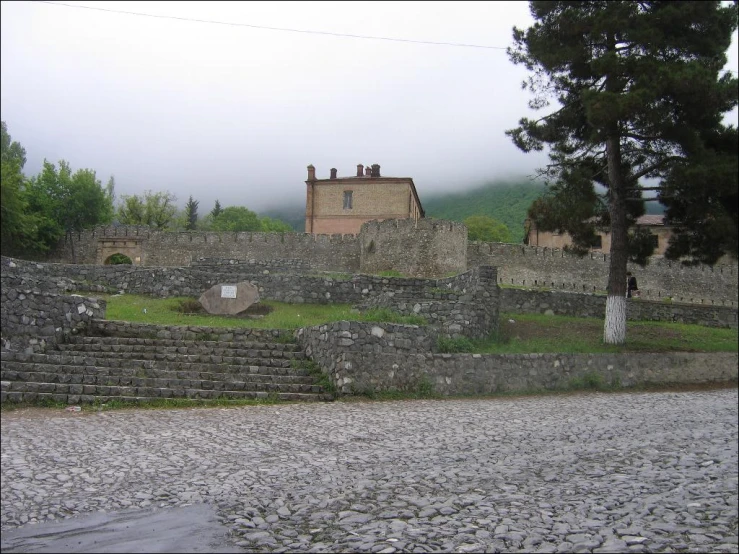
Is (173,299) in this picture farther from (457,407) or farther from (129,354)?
(457,407)

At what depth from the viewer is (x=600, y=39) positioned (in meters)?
5.59

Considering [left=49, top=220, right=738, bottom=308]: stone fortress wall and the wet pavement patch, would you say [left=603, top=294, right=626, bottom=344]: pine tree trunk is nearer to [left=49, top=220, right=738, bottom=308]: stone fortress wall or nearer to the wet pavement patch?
the wet pavement patch

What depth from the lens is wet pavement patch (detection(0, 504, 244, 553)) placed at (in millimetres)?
2375

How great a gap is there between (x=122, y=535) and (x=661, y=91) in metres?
5.03

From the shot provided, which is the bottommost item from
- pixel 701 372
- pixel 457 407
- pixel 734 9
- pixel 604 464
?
pixel 457 407

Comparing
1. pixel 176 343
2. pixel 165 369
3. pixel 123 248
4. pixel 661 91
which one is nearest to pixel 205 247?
pixel 123 248

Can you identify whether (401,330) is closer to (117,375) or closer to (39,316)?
(117,375)

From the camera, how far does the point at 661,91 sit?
5000 mm

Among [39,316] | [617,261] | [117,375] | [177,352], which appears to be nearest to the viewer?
[117,375]

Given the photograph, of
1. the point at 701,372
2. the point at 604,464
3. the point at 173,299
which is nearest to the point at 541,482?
the point at 604,464

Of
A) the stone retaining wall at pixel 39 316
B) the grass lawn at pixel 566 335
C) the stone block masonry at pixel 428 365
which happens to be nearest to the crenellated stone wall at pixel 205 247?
the grass lawn at pixel 566 335

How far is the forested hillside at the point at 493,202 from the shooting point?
21.5ft

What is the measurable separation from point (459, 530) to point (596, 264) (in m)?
31.3

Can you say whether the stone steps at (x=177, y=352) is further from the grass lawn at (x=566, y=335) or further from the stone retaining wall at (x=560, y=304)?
the stone retaining wall at (x=560, y=304)
